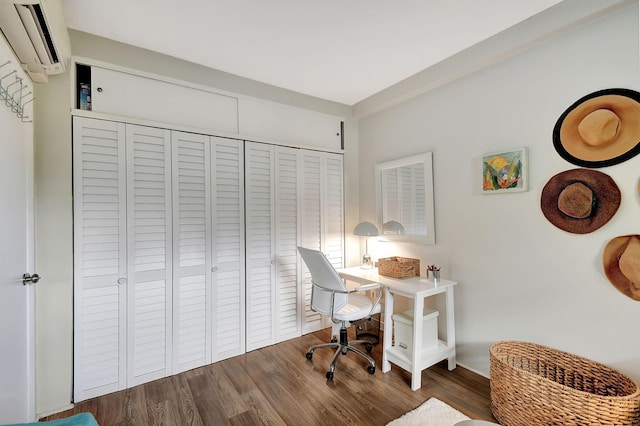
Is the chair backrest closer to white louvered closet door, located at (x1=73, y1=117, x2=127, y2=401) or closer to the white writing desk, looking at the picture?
the white writing desk

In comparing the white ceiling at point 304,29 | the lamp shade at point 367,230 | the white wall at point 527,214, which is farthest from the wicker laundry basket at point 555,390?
the white ceiling at point 304,29

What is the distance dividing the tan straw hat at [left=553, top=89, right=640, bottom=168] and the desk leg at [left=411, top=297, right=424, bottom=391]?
1.35 metres

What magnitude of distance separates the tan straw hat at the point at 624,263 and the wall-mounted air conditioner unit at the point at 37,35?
3044 millimetres

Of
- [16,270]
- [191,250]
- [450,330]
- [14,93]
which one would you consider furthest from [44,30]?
[450,330]

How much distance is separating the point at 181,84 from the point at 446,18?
2030 millimetres

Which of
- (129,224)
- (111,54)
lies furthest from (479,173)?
(111,54)

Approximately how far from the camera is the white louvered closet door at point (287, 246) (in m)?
2.82

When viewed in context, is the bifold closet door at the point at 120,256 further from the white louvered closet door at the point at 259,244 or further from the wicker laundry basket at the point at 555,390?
the wicker laundry basket at the point at 555,390

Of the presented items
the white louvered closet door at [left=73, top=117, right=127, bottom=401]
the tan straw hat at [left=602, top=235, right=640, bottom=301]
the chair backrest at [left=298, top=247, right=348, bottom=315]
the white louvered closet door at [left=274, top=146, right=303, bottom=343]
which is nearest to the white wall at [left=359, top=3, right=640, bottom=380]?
the tan straw hat at [left=602, top=235, right=640, bottom=301]

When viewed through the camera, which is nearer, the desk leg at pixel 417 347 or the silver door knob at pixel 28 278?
the silver door knob at pixel 28 278

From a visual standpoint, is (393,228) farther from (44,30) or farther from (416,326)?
(44,30)

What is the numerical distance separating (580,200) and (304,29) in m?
2.04

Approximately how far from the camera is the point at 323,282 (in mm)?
2375

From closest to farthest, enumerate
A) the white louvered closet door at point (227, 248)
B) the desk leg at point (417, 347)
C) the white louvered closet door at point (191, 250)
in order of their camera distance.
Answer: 1. the desk leg at point (417, 347)
2. the white louvered closet door at point (191, 250)
3. the white louvered closet door at point (227, 248)
